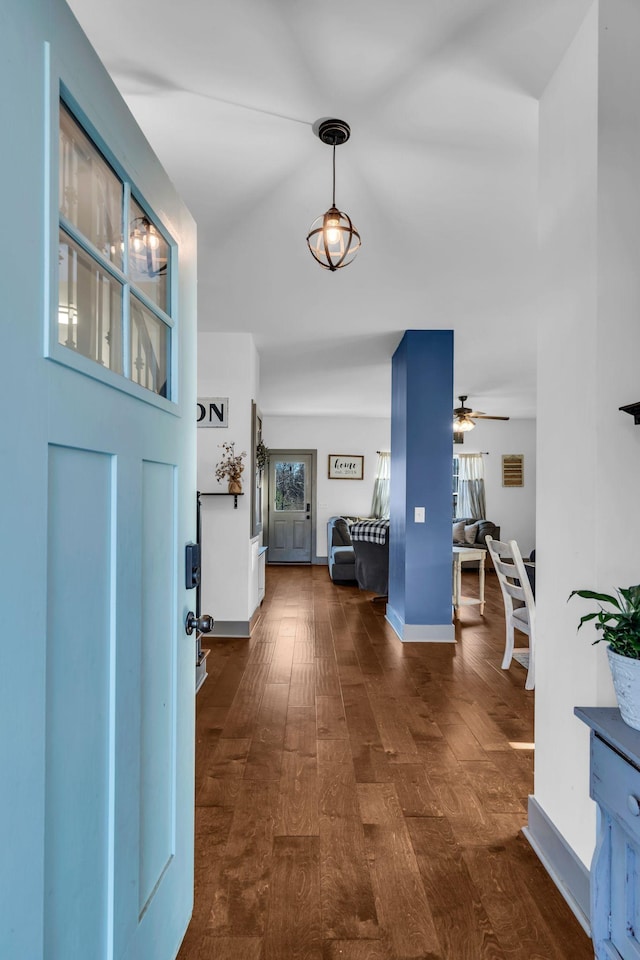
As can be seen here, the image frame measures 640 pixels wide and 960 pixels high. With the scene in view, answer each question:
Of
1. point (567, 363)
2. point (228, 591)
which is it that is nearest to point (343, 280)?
point (567, 363)

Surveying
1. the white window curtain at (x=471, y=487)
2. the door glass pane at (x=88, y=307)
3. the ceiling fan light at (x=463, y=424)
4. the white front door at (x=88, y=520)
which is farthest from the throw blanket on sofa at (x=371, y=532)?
the door glass pane at (x=88, y=307)

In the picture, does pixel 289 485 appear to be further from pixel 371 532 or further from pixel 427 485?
pixel 427 485

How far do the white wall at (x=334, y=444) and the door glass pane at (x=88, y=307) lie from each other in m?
8.84

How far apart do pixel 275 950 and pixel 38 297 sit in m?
1.73

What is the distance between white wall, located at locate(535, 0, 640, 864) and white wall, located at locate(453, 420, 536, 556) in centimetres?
842

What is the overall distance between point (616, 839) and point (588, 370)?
3.92 feet

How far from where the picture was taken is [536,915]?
63.7 inches

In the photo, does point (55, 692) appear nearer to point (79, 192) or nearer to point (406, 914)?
point (79, 192)

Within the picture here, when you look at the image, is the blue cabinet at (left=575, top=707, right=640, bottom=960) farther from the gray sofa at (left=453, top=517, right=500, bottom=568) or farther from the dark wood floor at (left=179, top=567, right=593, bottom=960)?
the gray sofa at (left=453, top=517, right=500, bottom=568)

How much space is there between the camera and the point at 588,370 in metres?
1.60

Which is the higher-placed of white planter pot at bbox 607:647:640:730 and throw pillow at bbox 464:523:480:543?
white planter pot at bbox 607:647:640:730

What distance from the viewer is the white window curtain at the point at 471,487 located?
991 centimetres

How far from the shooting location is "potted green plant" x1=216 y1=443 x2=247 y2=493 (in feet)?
15.8

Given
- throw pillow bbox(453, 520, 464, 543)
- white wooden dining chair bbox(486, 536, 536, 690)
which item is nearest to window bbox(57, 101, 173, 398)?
white wooden dining chair bbox(486, 536, 536, 690)
